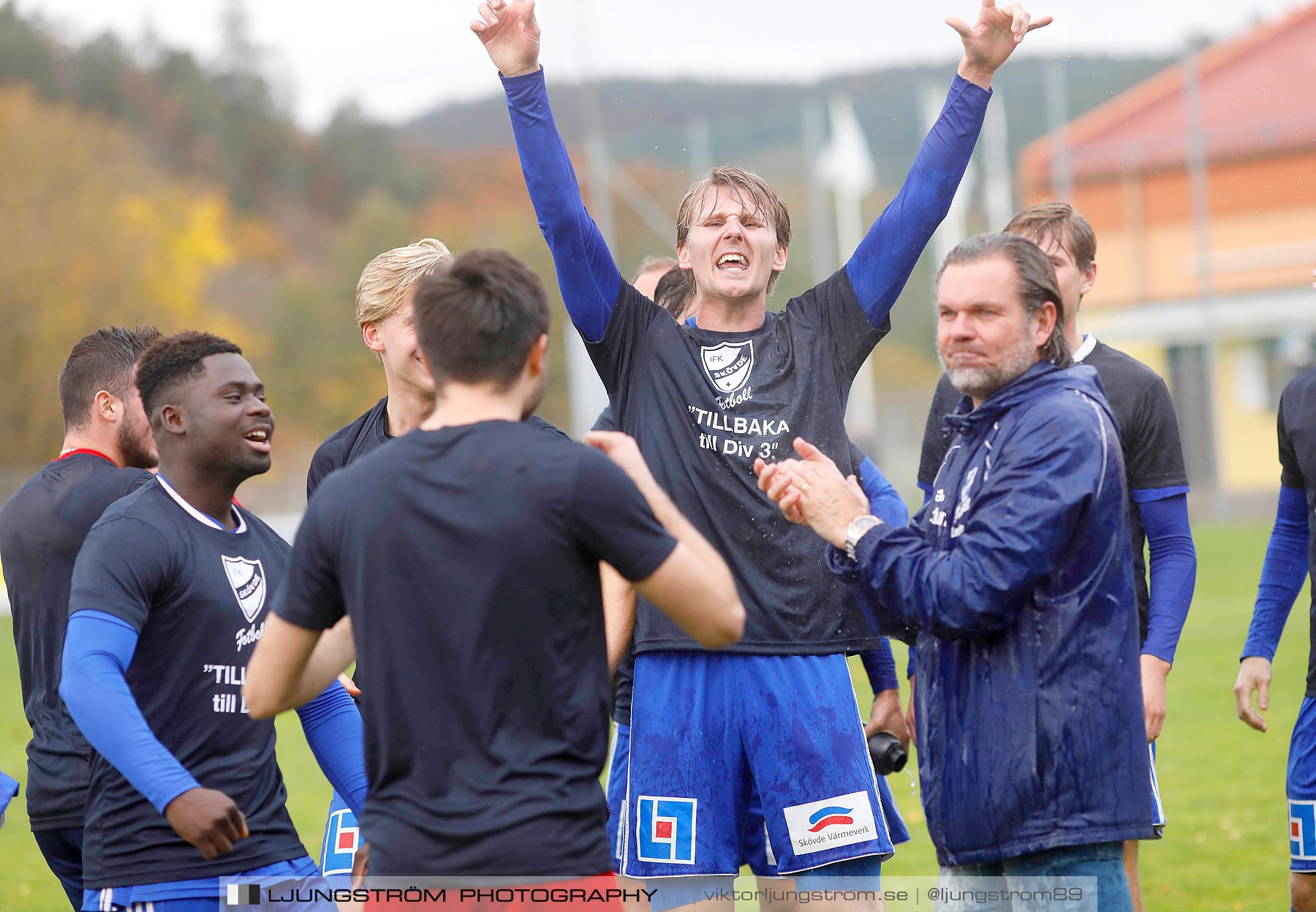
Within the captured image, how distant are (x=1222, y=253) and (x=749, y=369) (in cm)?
3507

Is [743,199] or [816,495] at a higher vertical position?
[743,199]

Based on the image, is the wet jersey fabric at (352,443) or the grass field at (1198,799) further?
the grass field at (1198,799)

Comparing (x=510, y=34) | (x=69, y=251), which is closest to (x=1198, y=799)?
(x=510, y=34)

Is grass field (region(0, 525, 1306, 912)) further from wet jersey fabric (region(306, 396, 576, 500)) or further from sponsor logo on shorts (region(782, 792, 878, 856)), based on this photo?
wet jersey fabric (region(306, 396, 576, 500))

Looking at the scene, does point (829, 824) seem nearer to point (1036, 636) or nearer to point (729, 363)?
point (1036, 636)

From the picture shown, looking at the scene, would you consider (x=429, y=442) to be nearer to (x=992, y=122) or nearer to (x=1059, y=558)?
(x=1059, y=558)

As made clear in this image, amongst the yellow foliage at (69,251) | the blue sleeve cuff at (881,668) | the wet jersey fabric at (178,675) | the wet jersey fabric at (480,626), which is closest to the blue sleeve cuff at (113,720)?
the wet jersey fabric at (178,675)

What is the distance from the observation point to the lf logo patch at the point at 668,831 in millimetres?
3875

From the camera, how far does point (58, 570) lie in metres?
4.38

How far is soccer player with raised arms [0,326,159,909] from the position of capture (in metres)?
4.36

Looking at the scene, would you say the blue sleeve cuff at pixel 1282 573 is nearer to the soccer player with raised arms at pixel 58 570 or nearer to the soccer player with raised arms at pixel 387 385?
the soccer player with raised arms at pixel 387 385

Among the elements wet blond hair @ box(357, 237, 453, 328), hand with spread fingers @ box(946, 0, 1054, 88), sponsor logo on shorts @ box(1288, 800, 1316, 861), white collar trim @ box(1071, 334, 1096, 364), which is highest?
hand with spread fingers @ box(946, 0, 1054, 88)

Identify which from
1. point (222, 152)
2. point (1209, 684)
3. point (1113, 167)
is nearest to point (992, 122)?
point (1113, 167)

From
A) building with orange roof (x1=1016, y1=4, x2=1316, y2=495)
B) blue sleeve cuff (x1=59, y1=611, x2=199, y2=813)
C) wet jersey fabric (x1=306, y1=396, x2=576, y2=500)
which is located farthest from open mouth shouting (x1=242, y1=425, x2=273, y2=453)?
building with orange roof (x1=1016, y1=4, x2=1316, y2=495)
